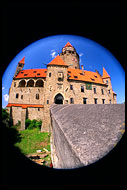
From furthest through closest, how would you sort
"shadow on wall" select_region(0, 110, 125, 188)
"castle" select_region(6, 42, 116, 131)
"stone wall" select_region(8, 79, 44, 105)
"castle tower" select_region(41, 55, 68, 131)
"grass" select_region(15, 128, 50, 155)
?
1. "stone wall" select_region(8, 79, 44, 105)
2. "castle tower" select_region(41, 55, 68, 131)
3. "castle" select_region(6, 42, 116, 131)
4. "grass" select_region(15, 128, 50, 155)
5. "shadow on wall" select_region(0, 110, 125, 188)

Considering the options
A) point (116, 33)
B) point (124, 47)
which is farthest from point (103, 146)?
point (116, 33)

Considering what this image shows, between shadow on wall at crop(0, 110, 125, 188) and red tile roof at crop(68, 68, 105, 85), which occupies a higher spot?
red tile roof at crop(68, 68, 105, 85)

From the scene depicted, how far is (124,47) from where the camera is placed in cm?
137

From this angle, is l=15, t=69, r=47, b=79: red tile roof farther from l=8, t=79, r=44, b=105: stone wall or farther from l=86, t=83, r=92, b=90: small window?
l=86, t=83, r=92, b=90: small window

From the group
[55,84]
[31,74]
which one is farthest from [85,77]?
[31,74]

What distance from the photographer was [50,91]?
1769 centimetres

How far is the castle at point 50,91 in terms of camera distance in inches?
672

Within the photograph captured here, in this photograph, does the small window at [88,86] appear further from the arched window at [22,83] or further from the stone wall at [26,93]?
the arched window at [22,83]

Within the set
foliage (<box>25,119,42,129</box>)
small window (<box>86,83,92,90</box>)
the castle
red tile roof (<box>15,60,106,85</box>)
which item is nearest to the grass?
foliage (<box>25,119,42,129</box>)

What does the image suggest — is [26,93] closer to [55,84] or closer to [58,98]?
[55,84]

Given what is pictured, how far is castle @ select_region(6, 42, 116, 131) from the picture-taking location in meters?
17.1

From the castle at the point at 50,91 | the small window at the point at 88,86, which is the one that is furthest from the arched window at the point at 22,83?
the small window at the point at 88,86

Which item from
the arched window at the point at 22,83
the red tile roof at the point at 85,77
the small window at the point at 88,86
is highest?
the red tile roof at the point at 85,77

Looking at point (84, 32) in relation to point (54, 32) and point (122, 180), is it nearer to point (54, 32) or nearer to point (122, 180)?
point (54, 32)
